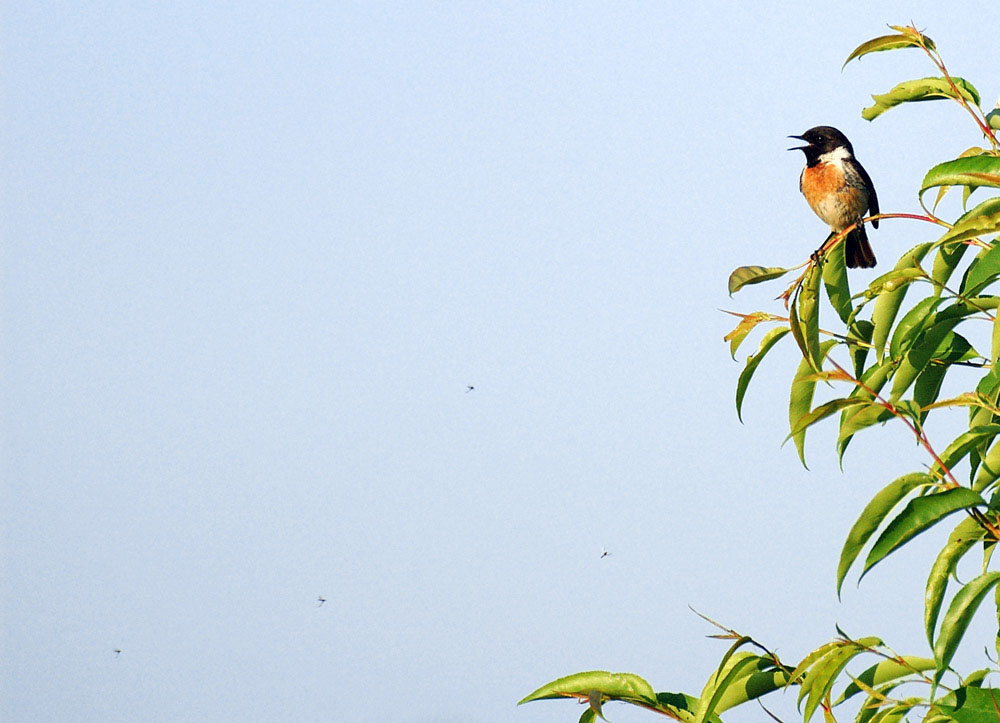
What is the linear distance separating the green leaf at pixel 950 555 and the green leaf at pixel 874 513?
12 centimetres

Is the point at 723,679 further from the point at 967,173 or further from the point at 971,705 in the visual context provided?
the point at 967,173

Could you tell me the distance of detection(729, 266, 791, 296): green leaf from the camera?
2723mm

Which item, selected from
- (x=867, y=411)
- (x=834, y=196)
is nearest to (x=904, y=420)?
(x=867, y=411)

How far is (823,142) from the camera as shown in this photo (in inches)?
226

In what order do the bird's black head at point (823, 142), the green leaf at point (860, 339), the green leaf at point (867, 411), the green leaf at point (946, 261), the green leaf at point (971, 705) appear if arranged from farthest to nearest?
1. the bird's black head at point (823, 142)
2. the green leaf at point (860, 339)
3. the green leaf at point (946, 261)
4. the green leaf at point (867, 411)
5. the green leaf at point (971, 705)

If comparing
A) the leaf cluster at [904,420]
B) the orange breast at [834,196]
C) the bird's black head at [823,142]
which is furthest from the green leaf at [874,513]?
the bird's black head at [823,142]

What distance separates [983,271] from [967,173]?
0.69ft

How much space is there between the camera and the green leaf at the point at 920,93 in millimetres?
2749

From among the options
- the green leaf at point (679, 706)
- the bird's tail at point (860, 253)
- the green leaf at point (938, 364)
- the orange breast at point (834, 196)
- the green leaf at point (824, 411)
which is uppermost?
the orange breast at point (834, 196)

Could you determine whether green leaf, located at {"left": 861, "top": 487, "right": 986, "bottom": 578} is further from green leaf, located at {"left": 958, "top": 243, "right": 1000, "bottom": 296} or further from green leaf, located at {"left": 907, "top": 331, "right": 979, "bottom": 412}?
green leaf, located at {"left": 907, "top": 331, "right": 979, "bottom": 412}

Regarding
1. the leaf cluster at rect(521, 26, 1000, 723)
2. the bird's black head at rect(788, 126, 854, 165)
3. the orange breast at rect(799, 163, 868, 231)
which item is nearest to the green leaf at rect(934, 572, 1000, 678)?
the leaf cluster at rect(521, 26, 1000, 723)

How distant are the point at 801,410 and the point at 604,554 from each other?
4358 millimetres

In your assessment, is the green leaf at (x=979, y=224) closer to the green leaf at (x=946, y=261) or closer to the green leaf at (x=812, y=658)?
the green leaf at (x=946, y=261)

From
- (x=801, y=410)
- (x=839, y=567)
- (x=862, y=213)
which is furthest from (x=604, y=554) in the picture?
(x=839, y=567)
